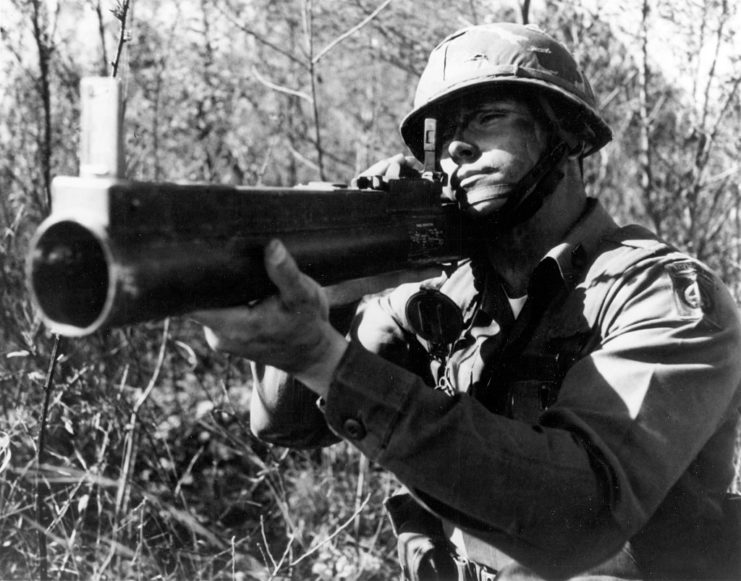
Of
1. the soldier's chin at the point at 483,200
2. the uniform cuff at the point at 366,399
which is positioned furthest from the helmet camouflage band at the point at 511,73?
the uniform cuff at the point at 366,399

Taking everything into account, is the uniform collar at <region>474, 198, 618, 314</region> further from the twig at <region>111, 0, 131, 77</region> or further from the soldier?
the twig at <region>111, 0, 131, 77</region>

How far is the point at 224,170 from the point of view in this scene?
688 cm

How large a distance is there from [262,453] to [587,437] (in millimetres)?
3411

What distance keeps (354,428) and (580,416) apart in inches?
20.3

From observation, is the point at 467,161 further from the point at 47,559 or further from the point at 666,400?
the point at 47,559

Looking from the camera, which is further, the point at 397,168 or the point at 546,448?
the point at 397,168

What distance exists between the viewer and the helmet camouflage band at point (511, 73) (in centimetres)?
278

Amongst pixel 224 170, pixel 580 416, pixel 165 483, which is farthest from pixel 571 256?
pixel 224 170

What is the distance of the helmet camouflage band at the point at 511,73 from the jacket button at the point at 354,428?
53.5 inches

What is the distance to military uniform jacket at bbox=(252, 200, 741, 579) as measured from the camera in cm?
183

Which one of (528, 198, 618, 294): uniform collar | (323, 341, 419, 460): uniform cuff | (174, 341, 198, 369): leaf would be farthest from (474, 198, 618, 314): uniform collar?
(174, 341, 198, 369): leaf

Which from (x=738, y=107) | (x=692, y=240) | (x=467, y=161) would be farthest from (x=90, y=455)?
(x=738, y=107)

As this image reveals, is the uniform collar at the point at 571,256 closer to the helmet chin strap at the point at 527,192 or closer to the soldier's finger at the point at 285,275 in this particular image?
the helmet chin strap at the point at 527,192

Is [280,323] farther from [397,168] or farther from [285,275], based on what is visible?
[397,168]
